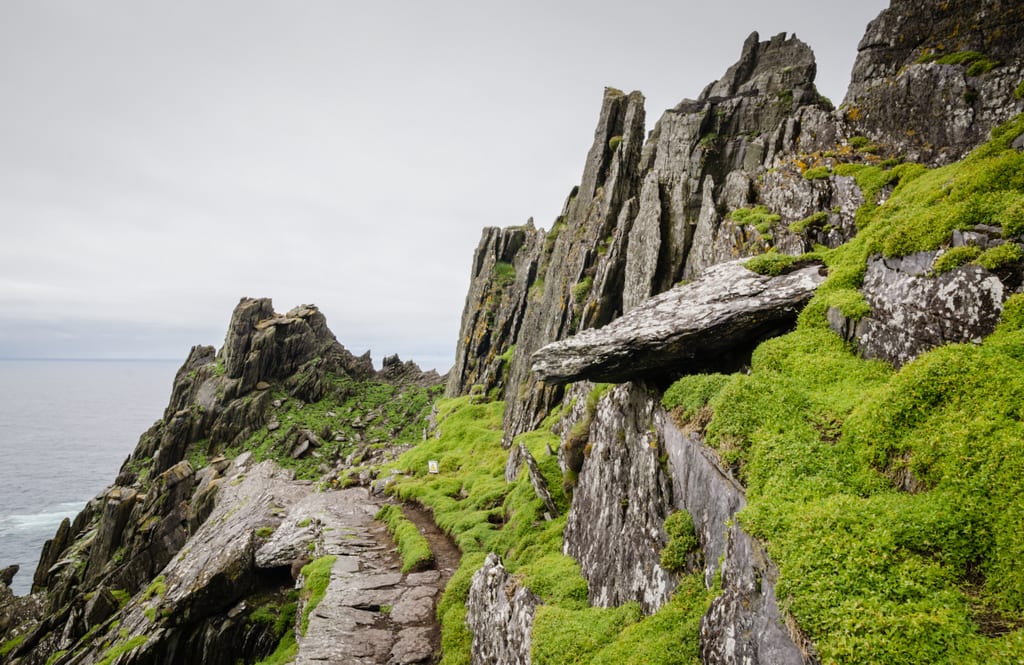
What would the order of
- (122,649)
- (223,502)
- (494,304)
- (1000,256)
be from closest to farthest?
(1000,256), (122,649), (223,502), (494,304)

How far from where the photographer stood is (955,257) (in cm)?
957

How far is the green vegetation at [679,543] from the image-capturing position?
33.7 feet

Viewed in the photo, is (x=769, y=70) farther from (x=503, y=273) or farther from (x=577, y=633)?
(x=503, y=273)

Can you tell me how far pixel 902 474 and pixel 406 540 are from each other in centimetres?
2304

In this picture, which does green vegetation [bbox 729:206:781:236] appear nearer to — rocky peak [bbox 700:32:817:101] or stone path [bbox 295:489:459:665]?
rocky peak [bbox 700:32:817:101]

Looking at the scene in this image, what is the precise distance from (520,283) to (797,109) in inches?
1404

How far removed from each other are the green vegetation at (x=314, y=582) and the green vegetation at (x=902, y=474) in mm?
19238

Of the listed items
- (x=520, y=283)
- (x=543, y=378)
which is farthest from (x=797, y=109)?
(x=520, y=283)

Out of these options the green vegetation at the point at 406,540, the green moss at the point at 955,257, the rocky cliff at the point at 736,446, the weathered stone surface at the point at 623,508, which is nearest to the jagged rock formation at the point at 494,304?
the rocky cliff at the point at 736,446

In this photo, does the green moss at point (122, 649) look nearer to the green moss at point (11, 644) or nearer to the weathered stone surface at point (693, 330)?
the green moss at point (11, 644)

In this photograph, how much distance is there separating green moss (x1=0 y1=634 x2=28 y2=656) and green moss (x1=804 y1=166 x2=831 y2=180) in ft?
226

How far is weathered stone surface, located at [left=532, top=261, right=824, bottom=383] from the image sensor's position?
1333 centimetres

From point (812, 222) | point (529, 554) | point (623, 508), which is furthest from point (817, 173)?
point (529, 554)

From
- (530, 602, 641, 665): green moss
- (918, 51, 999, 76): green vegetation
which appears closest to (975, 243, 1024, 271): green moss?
(530, 602, 641, 665): green moss
